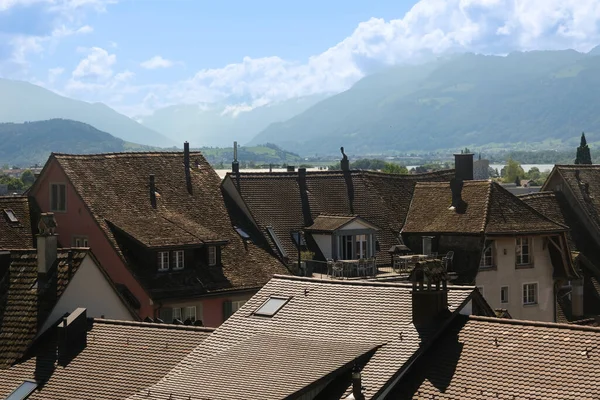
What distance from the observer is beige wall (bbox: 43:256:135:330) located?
132 ft

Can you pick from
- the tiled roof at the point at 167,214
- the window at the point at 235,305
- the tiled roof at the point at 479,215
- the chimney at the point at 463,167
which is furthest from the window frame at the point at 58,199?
the chimney at the point at 463,167

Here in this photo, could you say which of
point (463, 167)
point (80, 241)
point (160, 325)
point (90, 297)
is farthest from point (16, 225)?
point (463, 167)

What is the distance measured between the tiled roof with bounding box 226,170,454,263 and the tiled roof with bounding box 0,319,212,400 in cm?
2208

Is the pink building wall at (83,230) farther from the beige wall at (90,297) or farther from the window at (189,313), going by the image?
the beige wall at (90,297)

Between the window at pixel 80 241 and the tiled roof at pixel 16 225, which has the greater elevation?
the tiled roof at pixel 16 225

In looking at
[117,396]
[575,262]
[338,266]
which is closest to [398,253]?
[338,266]

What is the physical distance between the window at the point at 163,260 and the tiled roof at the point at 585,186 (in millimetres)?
23709

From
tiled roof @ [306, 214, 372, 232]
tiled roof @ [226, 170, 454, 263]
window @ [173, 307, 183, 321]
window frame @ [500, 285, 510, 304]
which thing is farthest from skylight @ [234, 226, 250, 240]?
window frame @ [500, 285, 510, 304]

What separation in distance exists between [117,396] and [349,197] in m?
Answer: 32.7

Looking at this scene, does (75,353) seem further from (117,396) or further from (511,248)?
(511,248)

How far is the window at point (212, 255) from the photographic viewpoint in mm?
55188

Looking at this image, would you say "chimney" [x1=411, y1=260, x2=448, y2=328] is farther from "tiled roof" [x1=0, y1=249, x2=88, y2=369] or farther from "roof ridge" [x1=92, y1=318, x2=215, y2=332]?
"tiled roof" [x1=0, y1=249, x2=88, y2=369]

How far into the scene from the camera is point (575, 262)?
6212 centimetres

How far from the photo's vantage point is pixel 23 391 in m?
35.8
